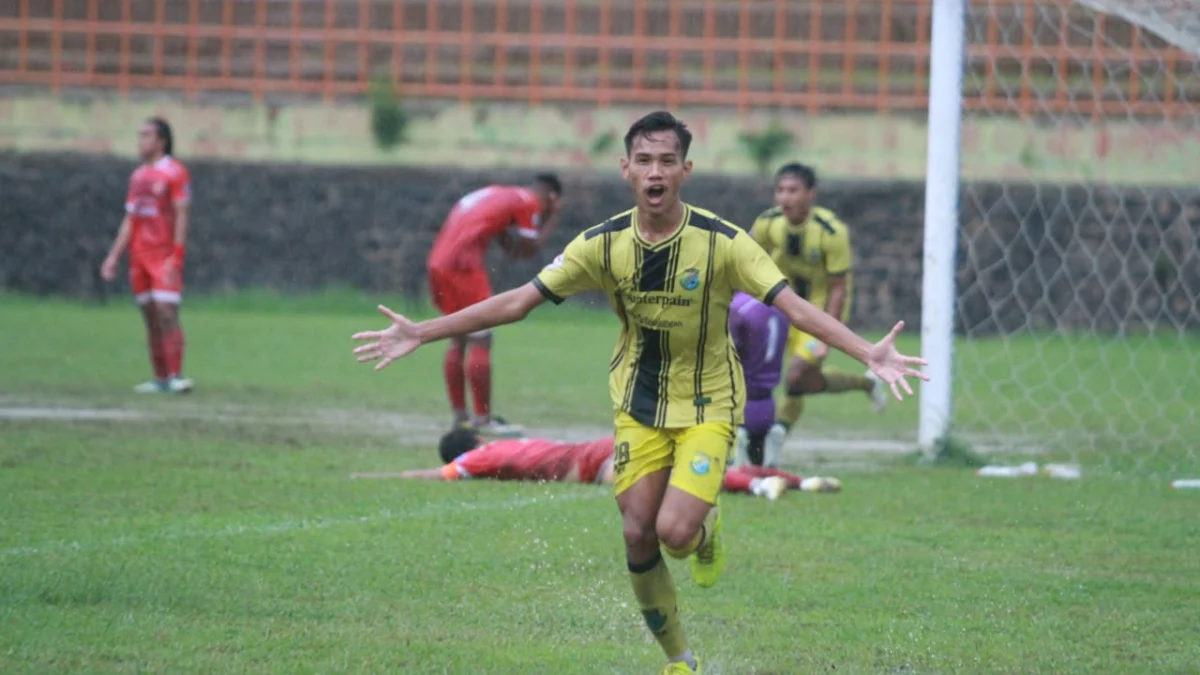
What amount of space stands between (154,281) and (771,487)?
287 inches

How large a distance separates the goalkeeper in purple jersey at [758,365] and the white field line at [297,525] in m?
1.17

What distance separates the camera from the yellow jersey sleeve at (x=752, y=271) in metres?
5.70

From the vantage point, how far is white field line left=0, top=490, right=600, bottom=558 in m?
7.41

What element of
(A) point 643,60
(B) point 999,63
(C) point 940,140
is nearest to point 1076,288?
(B) point 999,63

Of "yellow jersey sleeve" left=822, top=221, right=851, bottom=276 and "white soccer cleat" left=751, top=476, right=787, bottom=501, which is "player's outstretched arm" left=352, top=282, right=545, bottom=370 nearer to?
"white soccer cleat" left=751, top=476, right=787, bottom=501

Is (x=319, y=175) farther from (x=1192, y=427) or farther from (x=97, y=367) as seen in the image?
(x=1192, y=427)

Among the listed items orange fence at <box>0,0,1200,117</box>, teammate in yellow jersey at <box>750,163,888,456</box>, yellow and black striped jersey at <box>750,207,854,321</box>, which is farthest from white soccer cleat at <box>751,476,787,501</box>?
orange fence at <box>0,0,1200,117</box>

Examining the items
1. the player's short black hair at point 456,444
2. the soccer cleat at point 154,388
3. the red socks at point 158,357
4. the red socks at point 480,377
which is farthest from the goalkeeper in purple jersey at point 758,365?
the red socks at point 158,357

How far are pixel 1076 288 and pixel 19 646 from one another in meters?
17.7

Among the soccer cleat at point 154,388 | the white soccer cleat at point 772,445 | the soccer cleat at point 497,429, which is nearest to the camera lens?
the white soccer cleat at point 772,445

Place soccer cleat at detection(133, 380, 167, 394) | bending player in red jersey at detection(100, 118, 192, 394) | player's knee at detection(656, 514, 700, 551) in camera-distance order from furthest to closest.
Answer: bending player in red jersey at detection(100, 118, 192, 394)
soccer cleat at detection(133, 380, 167, 394)
player's knee at detection(656, 514, 700, 551)

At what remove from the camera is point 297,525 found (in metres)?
8.23

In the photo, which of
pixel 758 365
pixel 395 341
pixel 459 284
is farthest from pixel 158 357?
pixel 395 341

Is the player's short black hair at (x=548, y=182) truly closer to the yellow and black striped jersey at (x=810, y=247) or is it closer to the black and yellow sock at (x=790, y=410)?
the yellow and black striped jersey at (x=810, y=247)
